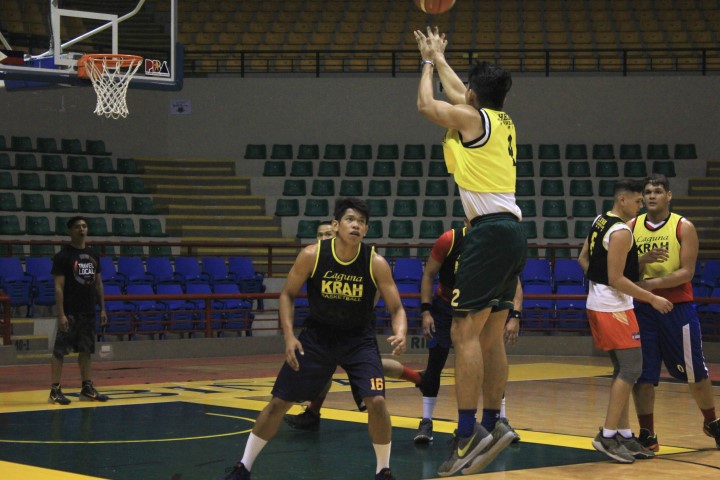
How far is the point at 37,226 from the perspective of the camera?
68.9 feet

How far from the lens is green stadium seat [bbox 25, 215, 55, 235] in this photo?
824 inches

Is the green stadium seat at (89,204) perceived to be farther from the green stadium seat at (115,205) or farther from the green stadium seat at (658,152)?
the green stadium seat at (658,152)

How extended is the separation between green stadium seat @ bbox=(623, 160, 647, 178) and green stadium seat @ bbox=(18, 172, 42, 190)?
1254 centimetres

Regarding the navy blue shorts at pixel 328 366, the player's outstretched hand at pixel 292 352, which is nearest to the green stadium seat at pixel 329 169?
the navy blue shorts at pixel 328 366

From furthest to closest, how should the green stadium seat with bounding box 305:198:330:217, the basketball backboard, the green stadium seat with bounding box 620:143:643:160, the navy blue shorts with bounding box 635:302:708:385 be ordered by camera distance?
the green stadium seat with bounding box 620:143:643:160 < the green stadium seat with bounding box 305:198:330:217 < the basketball backboard < the navy blue shorts with bounding box 635:302:708:385

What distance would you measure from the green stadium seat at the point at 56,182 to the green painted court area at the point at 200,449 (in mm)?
12559

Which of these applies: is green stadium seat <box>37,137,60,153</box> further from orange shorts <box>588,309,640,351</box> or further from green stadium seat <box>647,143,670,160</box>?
orange shorts <box>588,309,640,351</box>

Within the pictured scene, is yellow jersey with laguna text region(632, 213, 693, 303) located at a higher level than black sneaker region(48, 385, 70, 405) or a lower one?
higher

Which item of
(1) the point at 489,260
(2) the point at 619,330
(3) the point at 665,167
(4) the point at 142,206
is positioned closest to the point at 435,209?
(3) the point at 665,167

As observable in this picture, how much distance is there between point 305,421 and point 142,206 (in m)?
14.5

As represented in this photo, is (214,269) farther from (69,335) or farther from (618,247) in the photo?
(618,247)

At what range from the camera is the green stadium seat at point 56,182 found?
73.7 feet

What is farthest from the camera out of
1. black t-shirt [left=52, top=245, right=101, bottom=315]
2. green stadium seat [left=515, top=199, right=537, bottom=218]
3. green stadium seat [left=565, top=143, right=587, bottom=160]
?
green stadium seat [left=565, top=143, right=587, bottom=160]

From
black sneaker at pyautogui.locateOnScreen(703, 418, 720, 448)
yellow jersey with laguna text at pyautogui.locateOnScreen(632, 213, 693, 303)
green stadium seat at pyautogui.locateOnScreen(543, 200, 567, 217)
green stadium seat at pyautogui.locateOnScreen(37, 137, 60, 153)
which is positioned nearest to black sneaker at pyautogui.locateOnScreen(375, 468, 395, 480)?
yellow jersey with laguna text at pyautogui.locateOnScreen(632, 213, 693, 303)
